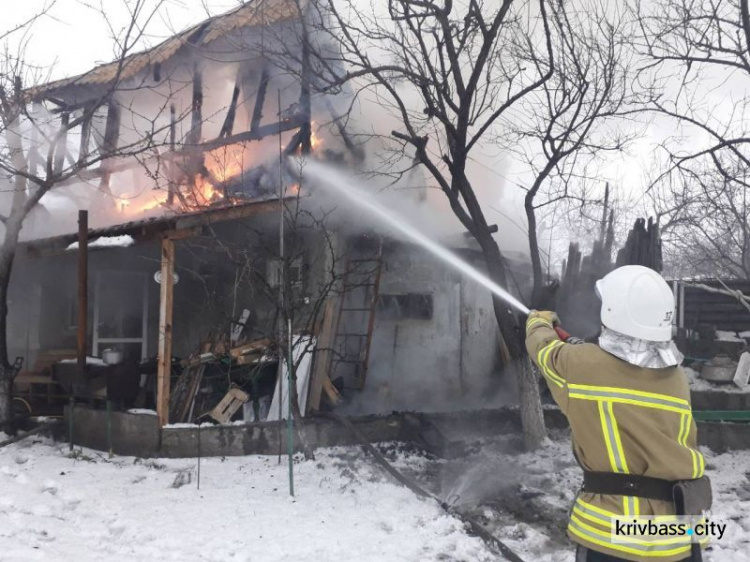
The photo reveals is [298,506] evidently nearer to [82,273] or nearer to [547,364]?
[547,364]

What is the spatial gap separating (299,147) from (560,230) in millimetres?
22156

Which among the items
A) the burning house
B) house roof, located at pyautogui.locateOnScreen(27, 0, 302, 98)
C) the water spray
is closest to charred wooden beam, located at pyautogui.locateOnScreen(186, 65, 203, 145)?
the burning house

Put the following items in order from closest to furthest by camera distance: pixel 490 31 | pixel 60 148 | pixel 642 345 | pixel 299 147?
pixel 642 345
pixel 490 31
pixel 60 148
pixel 299 147

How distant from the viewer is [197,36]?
1049 centimetres

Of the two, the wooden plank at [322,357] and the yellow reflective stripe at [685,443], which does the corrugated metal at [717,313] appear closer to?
the wooden plank at [322,357]

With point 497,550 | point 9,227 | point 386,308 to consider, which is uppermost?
point 9,227

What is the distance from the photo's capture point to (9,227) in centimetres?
774

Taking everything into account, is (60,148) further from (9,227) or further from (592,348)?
(592,348)

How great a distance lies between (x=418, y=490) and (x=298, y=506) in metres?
1.22

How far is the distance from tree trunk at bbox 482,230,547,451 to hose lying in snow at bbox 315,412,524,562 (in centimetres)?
192

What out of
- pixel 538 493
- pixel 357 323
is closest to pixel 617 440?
pixel 538 493

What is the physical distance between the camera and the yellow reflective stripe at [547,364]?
8.80 ft

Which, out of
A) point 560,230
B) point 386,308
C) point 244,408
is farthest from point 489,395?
point 560,230

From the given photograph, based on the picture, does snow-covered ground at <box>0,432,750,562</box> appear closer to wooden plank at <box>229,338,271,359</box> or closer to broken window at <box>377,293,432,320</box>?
wooden plank at <box>229,338,271,359</box>
